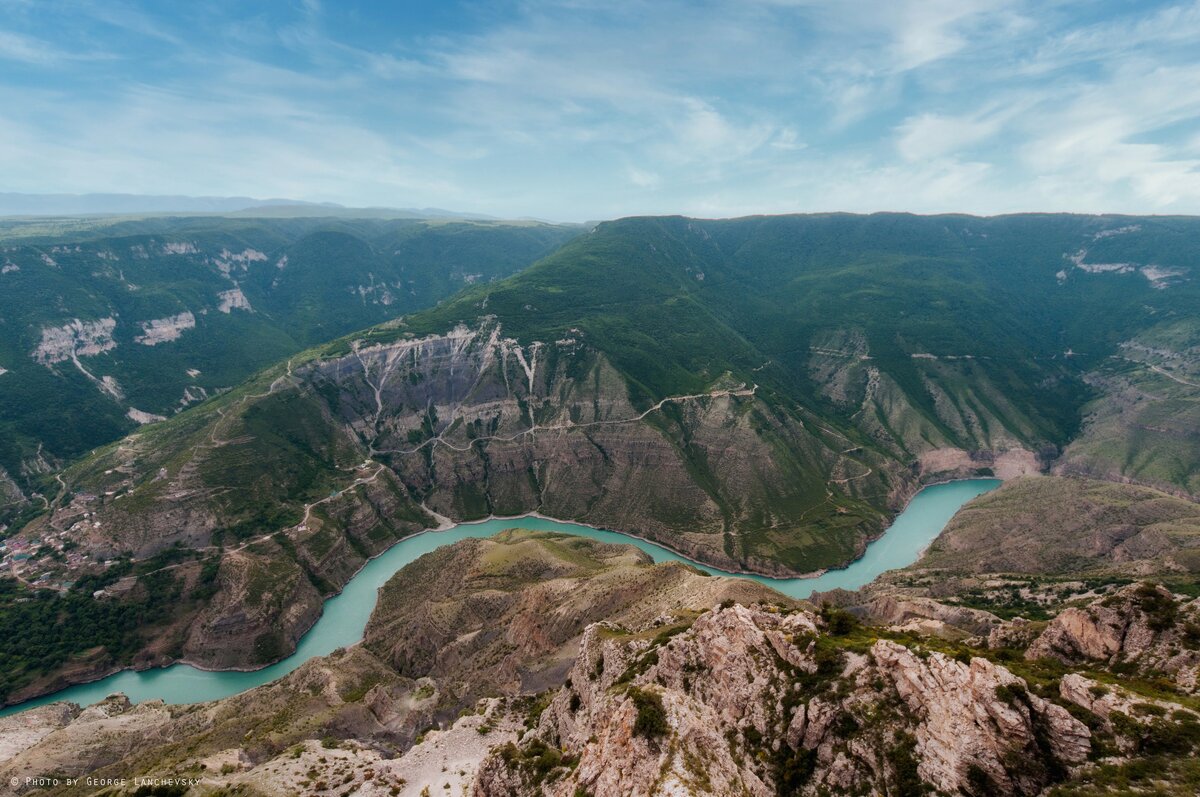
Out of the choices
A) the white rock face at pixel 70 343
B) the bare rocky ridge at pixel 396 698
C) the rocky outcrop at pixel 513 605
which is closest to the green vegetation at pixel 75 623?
the bare rocky ridge at pixel 396 698

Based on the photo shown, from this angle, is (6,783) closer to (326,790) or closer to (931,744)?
(326,790)

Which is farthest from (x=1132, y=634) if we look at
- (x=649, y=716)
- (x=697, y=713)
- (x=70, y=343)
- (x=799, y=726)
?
(x=70, y=343)

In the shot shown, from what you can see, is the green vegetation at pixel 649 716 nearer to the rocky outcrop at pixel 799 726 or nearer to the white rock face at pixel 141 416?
the rocky outcrop at pixel 799 726

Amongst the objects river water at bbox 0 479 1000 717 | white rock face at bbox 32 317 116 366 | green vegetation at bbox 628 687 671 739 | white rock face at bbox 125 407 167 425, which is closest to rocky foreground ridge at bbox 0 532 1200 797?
green vegetation at bbox 628 687 671 739

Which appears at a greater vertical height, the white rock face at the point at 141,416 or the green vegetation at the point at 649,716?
the green vegetation at the point at 649,716

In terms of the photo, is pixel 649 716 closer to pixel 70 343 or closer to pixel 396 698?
pixel 396 698

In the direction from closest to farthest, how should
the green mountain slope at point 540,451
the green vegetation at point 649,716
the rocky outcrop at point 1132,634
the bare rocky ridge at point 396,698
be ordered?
the green vegetation at point 649,716 < the rocky outcrop at point 1132,634 < the bare rocky ridge at point 396,698 < the green mountain slope at point 540,451
